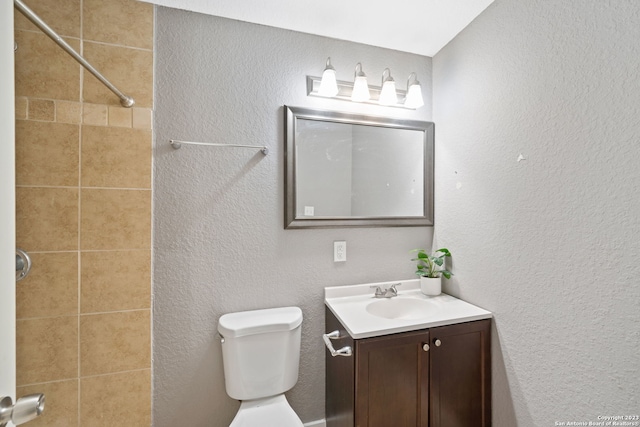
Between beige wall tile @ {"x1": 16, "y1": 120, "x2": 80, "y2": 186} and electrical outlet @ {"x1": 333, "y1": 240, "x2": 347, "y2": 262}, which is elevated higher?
beige wall tile @ {"x1": 16, "y1": 120, "x2": 80, "y2": 186}

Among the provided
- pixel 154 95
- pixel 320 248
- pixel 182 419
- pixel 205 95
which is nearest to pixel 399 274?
pixel 320 248

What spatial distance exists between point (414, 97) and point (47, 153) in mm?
1790

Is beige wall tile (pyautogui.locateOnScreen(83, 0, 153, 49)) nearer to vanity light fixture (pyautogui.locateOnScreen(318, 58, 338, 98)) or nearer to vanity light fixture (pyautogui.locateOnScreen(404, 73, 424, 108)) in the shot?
vanity light fixture (pyautogui.locateOnScreen(318, 58, 338, 98))

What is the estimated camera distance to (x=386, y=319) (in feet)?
4.12

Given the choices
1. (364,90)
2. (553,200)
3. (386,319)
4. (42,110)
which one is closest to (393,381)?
(386,319)

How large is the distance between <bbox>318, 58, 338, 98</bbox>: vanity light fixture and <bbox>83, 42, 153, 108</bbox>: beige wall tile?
2.73ft

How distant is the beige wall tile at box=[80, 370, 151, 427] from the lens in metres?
1.22

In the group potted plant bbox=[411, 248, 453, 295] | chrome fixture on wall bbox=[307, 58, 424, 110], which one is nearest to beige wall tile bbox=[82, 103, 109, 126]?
chrome fixture on wall bbox=[307, 58, 424, 110]

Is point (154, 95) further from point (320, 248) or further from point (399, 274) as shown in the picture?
point (399, 274)

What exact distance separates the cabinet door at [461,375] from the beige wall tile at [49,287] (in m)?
1.60

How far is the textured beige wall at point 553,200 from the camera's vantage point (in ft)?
2.84

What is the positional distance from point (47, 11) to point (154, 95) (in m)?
0.49

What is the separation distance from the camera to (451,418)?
1.26m

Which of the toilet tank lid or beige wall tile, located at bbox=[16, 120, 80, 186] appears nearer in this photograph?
beige wall tile, located at bbox=[16, 120, 80, 186]
